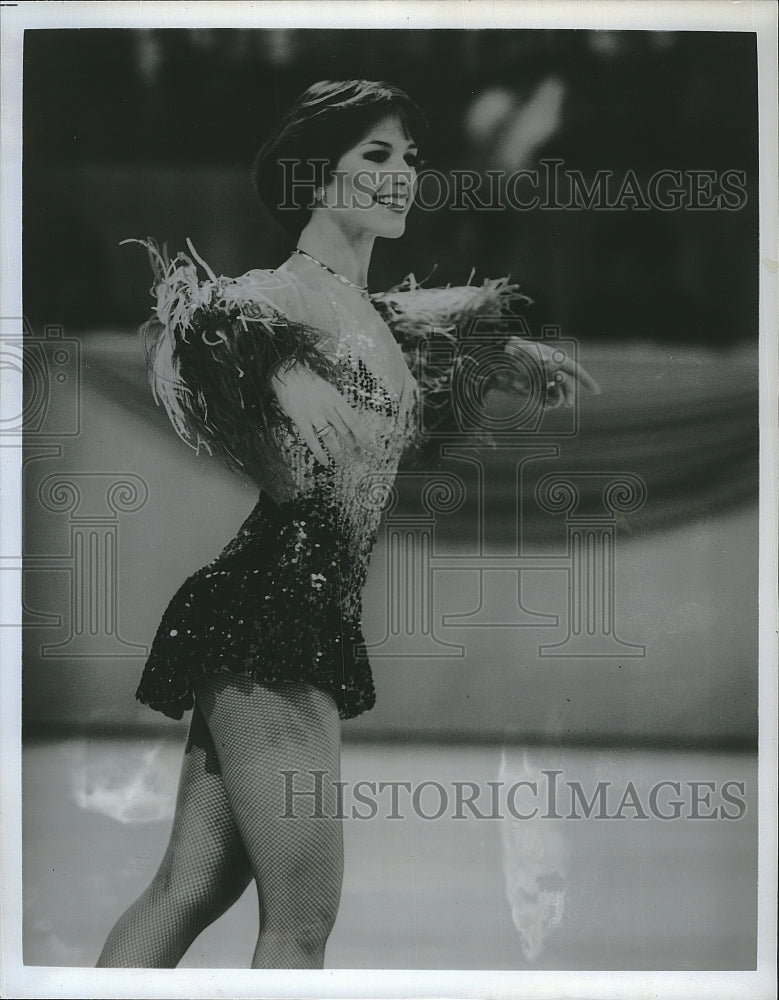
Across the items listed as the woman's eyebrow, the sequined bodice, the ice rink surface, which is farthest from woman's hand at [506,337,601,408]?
the ice rink surface

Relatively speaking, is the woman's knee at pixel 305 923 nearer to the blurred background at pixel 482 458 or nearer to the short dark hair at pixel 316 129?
the blurred background at pixel 482 458

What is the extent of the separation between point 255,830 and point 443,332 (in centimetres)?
134

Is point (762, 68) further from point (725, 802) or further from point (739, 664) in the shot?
point (725, 802)

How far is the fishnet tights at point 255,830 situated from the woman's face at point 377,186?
1183 millimetres

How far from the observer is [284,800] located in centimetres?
268

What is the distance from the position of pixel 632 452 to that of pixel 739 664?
0.61 metres

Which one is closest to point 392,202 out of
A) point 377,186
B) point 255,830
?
point 377,186

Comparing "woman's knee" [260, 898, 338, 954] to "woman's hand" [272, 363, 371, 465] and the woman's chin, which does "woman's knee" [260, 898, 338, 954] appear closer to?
"woman's hand" [272, 363, 371, 465]

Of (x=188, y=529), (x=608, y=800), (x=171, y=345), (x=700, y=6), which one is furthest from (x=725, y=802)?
(x=700, y=6)

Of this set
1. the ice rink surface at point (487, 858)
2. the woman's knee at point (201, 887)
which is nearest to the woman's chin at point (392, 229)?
the ice rink surface at point (487, 858)

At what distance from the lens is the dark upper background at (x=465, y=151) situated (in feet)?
8.87

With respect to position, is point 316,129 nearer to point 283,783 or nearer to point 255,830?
point 283,783

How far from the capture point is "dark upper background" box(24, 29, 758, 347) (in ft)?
8.87

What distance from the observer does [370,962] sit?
2723mm
